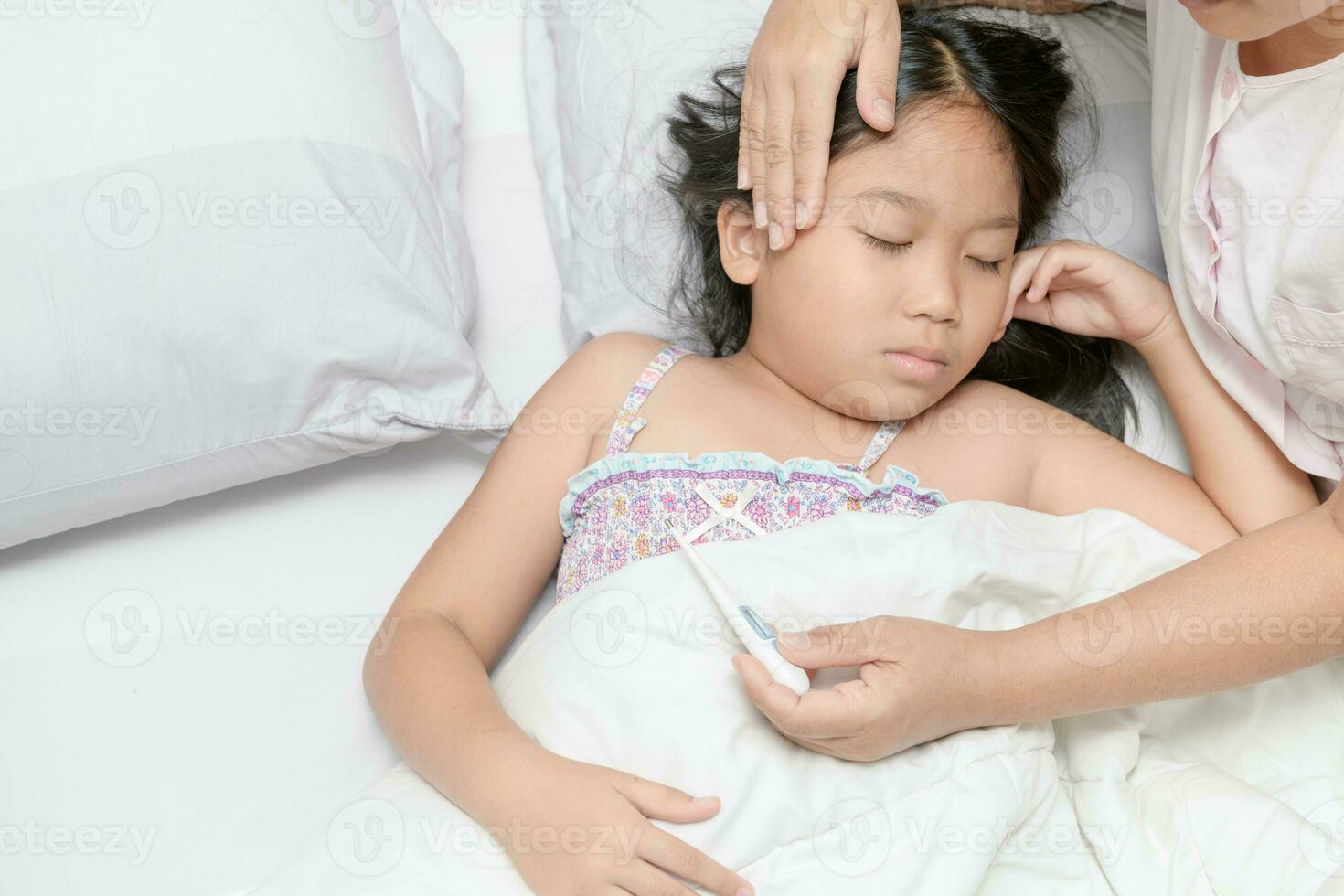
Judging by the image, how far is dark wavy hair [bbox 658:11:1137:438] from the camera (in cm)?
116

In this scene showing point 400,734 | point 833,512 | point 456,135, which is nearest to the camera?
point 400,734

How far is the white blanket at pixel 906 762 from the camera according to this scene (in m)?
0.92

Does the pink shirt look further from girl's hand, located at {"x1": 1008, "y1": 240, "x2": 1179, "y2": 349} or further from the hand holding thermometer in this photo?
the hand holding thermometer

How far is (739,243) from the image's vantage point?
122 cm

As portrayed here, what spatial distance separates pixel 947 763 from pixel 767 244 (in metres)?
0.53

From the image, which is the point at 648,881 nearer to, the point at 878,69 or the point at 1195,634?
the point at 1195,634

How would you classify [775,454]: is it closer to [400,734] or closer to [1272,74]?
[400,734]

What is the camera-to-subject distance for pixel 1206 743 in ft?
3.52

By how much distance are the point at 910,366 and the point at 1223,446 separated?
13.5 inches

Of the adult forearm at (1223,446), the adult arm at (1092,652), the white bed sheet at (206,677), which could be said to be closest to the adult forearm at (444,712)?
the white bed sheet at (206,677)

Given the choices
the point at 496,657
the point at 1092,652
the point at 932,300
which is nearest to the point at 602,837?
the point at 496,657

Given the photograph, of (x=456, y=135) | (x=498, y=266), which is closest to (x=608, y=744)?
(x=498, y=266)

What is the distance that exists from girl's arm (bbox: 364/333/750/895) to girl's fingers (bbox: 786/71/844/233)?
0.25m

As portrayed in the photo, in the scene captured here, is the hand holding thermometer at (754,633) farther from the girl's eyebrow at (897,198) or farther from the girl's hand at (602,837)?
the girl's eyebrow at (897,198)
